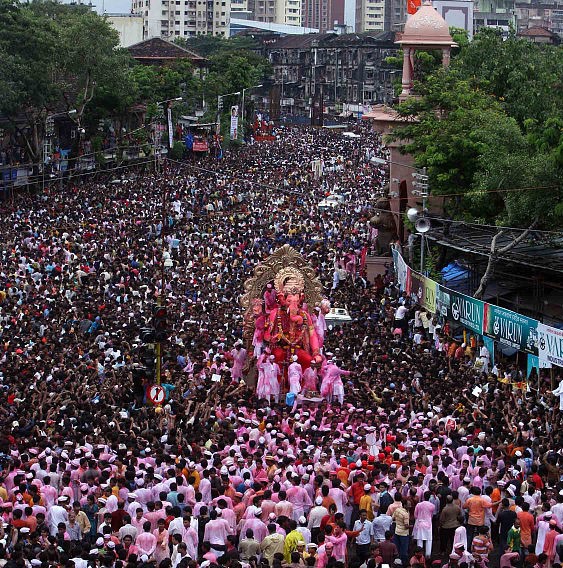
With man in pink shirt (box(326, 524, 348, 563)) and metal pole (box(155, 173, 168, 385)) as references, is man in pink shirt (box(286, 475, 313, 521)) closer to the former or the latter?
man in pink shirt (box(326, 524, 348, 563))

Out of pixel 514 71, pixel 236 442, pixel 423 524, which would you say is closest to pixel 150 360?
pixel 236 442

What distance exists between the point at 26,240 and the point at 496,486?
83.0ft

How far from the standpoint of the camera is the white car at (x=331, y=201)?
5534 centimetres

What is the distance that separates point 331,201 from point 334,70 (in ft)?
322

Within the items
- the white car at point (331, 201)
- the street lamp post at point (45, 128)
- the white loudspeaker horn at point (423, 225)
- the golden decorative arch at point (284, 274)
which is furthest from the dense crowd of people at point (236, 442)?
the street lamp post at point (45, 128)

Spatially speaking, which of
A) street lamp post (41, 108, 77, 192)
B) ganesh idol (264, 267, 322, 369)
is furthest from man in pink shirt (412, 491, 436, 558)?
street lamp post (41, 108, 77, 192)

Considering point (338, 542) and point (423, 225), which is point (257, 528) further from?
point (423, 225)

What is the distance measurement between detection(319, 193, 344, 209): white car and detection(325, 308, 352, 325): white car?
22.1 m

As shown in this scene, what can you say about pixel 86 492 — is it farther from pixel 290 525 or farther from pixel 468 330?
pixel 468 330

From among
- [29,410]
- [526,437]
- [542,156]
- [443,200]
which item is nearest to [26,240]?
[443,200]

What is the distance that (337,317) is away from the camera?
108ft

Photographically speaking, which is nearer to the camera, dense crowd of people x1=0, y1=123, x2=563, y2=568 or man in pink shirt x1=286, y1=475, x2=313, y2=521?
dense crowd of people x1=0, y1=123, x2=563, y2=568

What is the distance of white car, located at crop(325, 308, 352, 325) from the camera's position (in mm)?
32656

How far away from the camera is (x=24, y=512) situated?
60.2 ft
